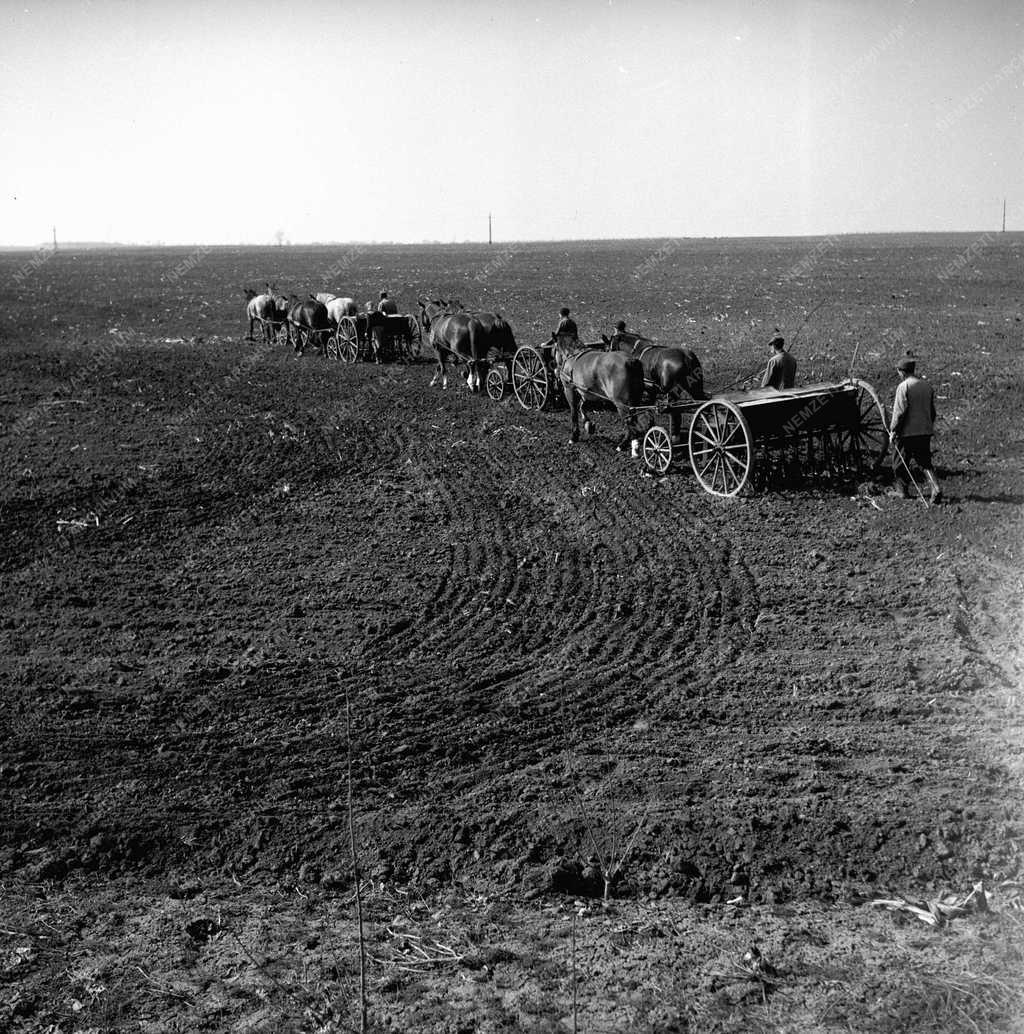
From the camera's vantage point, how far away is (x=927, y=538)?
10.7 metres

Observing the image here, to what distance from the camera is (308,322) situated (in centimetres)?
2553

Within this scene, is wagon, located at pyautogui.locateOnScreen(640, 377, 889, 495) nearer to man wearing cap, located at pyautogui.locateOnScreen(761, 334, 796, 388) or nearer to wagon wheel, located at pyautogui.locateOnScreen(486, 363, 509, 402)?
man wearing cap, located at pyautogui.locateOnScreen(761, 334, 796, 388)

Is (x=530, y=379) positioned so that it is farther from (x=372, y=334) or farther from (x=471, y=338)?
(x=372, y=334)

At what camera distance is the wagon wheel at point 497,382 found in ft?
61.8

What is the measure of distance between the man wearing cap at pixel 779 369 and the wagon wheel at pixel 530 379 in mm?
4768

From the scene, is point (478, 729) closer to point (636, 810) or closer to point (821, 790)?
point (636, 810)

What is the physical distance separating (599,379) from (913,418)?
4.54 meters

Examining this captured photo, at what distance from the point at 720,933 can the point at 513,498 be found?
8.02 meters

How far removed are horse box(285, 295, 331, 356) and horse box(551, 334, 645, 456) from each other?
1101 cm

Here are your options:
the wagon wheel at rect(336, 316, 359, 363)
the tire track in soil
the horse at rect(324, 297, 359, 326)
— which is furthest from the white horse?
the tire track in soil

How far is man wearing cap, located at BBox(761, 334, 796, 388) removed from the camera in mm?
13000

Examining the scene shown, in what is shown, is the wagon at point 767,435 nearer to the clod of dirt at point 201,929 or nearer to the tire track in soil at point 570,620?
the tire track in soil at point 570,620

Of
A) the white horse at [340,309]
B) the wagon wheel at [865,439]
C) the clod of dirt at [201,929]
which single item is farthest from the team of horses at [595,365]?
the clod of dirt at [201,929]

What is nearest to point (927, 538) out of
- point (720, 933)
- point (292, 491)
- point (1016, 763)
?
point (1016, 763)
